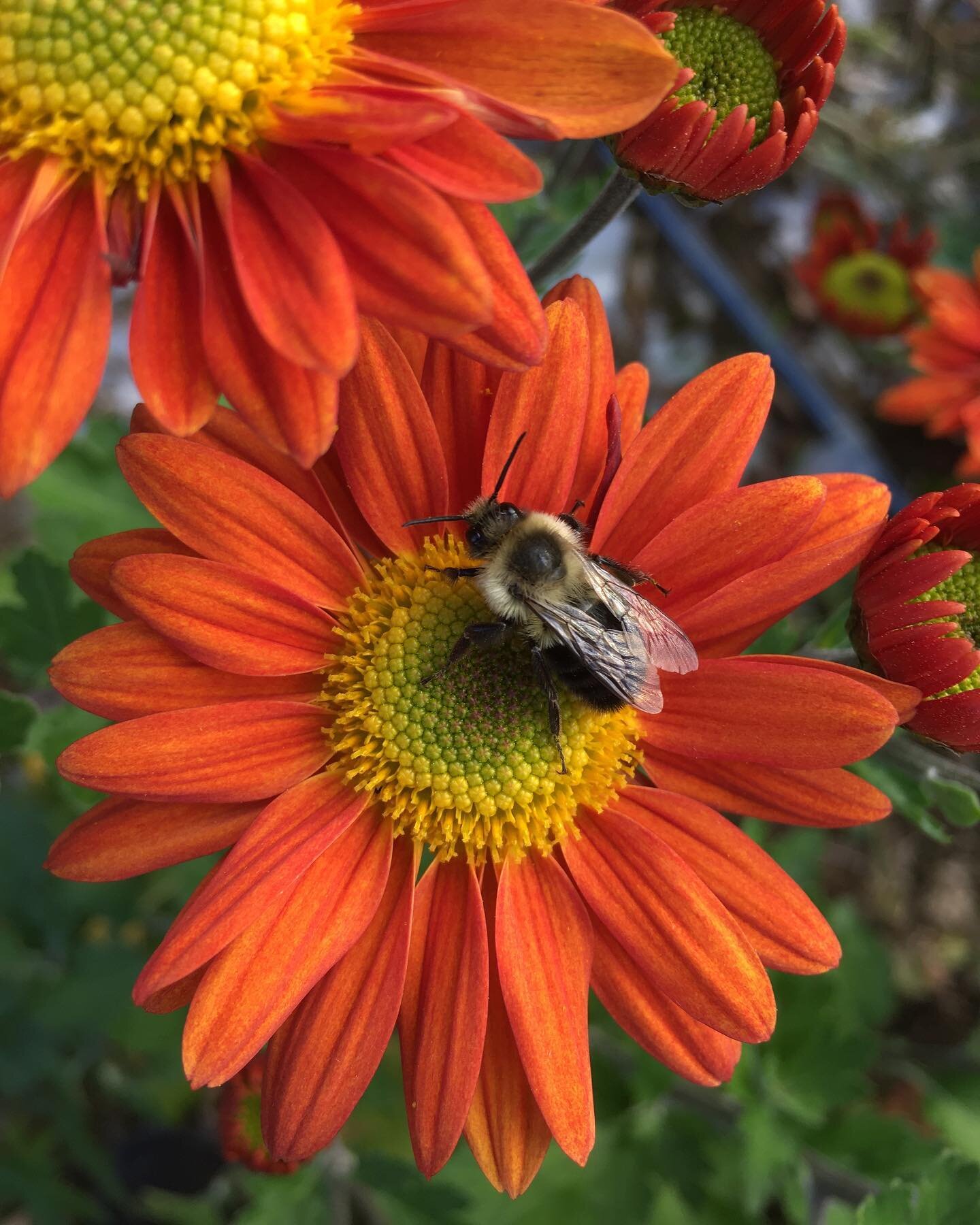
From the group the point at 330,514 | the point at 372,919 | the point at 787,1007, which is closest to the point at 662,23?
the point at 330,514

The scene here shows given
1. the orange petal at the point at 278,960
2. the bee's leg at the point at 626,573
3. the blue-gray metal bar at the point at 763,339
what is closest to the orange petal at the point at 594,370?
the bee's leg at the point at 626,573

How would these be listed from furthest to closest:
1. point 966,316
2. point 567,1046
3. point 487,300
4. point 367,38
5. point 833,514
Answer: point 966,316 < point 833,514 < point 567,1046 < point 367,38 < point 487,300

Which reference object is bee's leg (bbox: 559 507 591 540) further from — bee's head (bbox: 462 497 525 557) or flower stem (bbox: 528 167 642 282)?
flower stem (bbox: 528 167 642 282)

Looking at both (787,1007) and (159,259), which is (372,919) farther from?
(787,1007)

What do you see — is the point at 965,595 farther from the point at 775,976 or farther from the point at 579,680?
the point at 775,976

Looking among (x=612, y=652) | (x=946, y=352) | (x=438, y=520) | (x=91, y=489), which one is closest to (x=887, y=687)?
(x=612, y=652)

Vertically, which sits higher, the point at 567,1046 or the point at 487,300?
the point at 487,300

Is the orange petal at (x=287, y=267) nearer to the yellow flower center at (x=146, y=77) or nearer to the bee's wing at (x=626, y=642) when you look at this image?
the yellow flower center at (x=146, y=77)
